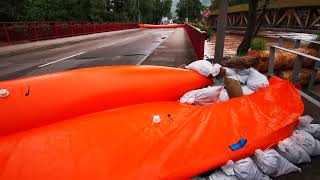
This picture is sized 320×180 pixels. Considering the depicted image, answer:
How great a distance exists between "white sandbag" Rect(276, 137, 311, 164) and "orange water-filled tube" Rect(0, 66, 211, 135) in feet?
5.16

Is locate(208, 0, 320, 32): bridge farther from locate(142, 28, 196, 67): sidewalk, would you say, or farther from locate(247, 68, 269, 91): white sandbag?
locate(247, 68, 269, 91): white sandbag

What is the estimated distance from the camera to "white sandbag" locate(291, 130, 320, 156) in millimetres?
3252

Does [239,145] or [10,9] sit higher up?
[10,9]

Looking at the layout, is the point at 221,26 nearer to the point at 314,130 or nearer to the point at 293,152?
the point at 314,130

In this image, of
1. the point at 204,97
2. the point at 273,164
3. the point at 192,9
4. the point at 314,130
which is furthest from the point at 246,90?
the point at 192,9

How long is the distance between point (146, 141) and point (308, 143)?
1.93 meters

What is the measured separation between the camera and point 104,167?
2688 mm

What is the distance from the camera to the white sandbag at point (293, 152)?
314 cm

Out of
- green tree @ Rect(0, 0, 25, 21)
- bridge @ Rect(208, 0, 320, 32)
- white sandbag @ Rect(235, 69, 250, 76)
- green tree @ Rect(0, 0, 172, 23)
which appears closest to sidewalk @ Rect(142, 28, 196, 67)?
white sandbag @ Rect(235, 69, 250, 76)

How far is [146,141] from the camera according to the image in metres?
2.99

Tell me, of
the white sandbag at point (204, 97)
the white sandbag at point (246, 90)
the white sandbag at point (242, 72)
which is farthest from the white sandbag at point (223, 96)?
the white sandbag at point (242, 72)

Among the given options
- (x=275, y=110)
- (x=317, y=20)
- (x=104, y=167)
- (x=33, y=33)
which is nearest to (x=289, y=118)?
(x=275, y=110)

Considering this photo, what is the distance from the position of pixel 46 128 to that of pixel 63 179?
0.89 m

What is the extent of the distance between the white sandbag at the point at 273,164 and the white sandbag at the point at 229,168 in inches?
13.7
